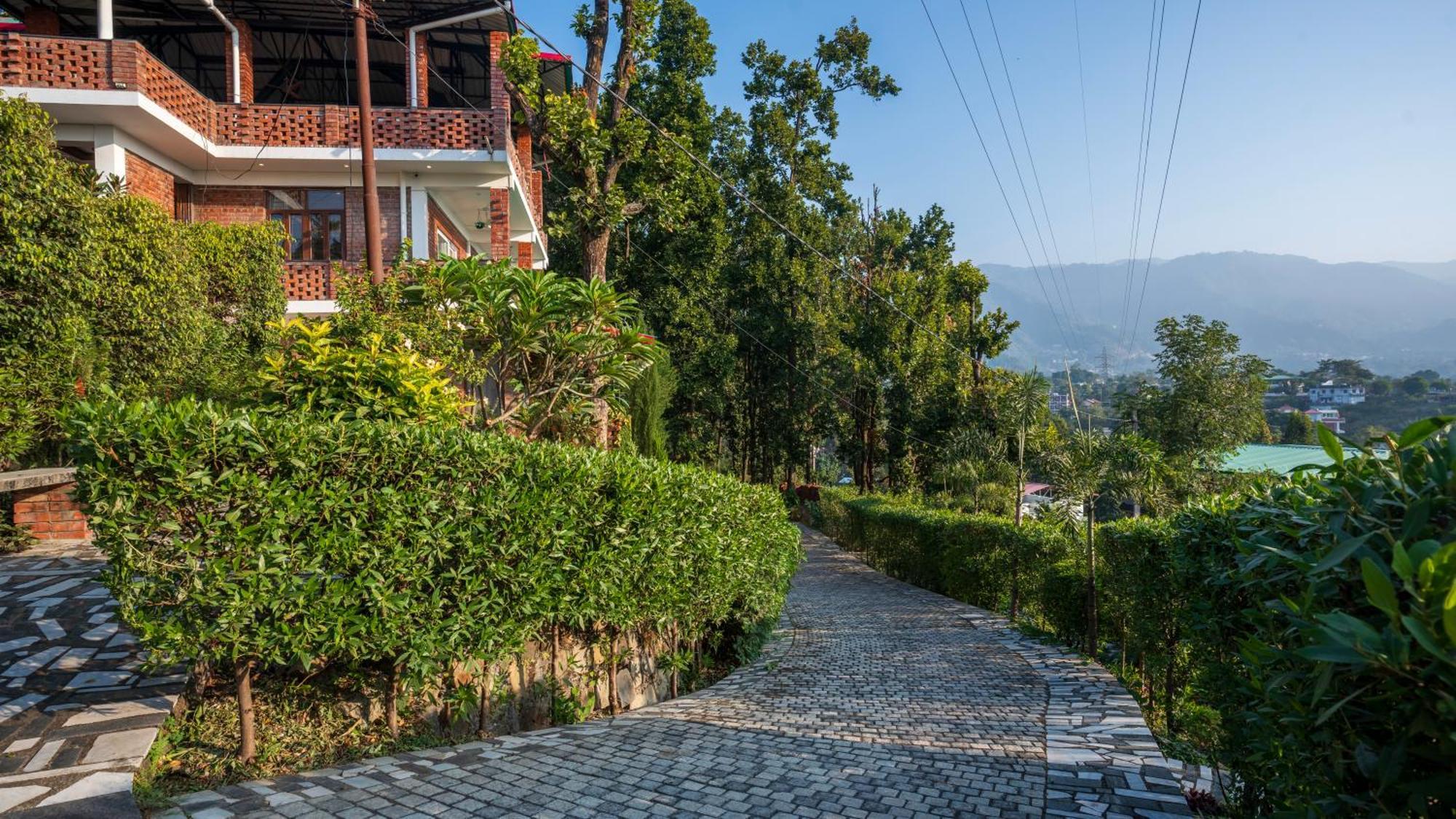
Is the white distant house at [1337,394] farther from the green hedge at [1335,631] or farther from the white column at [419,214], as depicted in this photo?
the green hedge at [1335,631]


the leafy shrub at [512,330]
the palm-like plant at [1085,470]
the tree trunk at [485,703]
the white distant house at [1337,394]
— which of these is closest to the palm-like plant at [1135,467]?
the palm-like plant at [1085,470]

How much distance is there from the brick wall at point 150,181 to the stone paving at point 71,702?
8.86m

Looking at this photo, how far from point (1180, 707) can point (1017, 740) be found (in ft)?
7.23

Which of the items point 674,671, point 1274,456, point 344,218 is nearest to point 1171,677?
point 674,671

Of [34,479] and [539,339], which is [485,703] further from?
[34,479]

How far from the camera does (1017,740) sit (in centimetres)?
602

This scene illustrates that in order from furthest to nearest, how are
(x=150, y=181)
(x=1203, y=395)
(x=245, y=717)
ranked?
(x=1203, y=395)
(x=150, y=181)
(x=245, y=717)

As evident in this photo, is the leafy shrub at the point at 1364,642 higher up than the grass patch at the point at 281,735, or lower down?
higher up

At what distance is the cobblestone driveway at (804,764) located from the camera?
4355mm

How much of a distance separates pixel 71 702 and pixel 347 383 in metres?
2.72

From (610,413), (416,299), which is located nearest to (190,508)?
(416,299)

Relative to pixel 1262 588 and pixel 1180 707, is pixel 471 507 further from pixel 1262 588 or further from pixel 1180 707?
pixel 1180 707

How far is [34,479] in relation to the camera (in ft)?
29.1

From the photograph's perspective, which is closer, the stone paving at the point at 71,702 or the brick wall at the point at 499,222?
the stone paving at the point at 71,702
